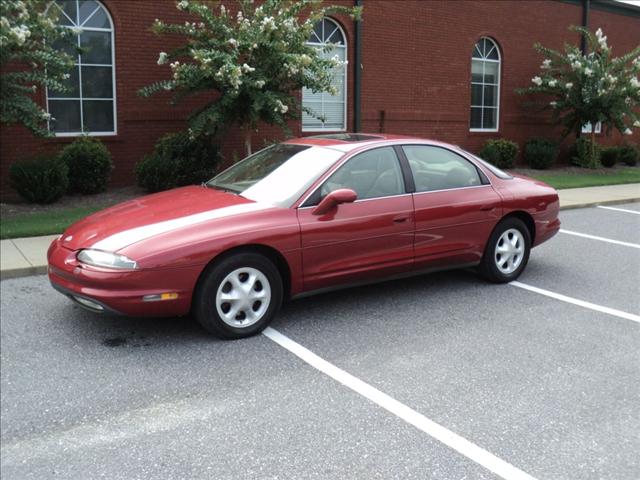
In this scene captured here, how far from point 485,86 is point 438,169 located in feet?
43.3

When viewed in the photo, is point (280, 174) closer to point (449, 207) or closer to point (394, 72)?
point (449, 207)

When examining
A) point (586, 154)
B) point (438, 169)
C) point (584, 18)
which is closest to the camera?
point (438, 169)

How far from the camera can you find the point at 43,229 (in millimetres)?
8641

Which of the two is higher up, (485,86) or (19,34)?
(485,86)

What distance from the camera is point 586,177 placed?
17000 millimetres

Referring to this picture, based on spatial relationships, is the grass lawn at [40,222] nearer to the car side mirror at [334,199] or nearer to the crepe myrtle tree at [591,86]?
the car side mirror at [334,199]

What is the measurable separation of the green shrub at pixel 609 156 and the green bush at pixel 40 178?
15895mm

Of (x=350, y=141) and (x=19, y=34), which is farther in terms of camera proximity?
(x=19, y=34)

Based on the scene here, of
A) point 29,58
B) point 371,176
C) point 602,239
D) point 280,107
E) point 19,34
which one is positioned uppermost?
point 19,34

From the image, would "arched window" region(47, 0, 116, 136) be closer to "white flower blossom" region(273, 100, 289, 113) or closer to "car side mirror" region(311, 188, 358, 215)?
"white flower blossom" region(273, 100, 289, 113)

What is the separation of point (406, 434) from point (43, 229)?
6644mm

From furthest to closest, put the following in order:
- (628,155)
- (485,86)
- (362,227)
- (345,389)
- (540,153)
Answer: (628,155), (485,86), (540,153), (362,227), (345,389)

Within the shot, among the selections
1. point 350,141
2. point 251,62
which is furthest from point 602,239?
point 251,62

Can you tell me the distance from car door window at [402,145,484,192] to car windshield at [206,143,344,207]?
792 mm
